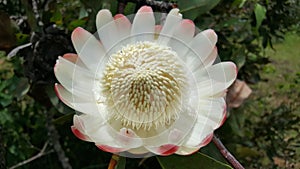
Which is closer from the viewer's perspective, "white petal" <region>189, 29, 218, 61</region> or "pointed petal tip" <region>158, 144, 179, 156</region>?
"pointed petal tip" <region>158, 144, 179, 156</region>

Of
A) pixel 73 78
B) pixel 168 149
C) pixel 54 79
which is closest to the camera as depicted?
pixel 168 149

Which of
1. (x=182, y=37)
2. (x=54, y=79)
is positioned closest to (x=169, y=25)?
(x=182, y=37)

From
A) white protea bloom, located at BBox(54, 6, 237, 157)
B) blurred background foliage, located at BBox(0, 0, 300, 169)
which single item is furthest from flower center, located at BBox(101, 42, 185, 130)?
blurred background foliage, located at BBox(0, 0, 300, 169)

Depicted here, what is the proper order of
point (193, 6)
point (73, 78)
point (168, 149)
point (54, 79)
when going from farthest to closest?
1. point (54, 79)
2. point (193, 6)
3. point (73, 78)
4. point (168, 149)

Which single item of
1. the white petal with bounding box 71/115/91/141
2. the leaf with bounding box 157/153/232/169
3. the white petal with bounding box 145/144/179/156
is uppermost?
the white petal with bounding box 71/115/91/141

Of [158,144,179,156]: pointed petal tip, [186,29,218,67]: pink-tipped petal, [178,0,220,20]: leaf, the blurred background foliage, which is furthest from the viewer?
the blurred background foliage

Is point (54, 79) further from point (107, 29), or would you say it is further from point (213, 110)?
point (213, 110)

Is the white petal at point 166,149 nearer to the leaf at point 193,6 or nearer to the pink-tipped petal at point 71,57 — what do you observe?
the pink-tipped petal at point 71,57

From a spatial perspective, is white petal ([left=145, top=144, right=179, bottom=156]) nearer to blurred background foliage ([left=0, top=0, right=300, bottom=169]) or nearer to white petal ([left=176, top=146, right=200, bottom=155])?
white petal ([left=176, top=146, right=200, bottom=155])
